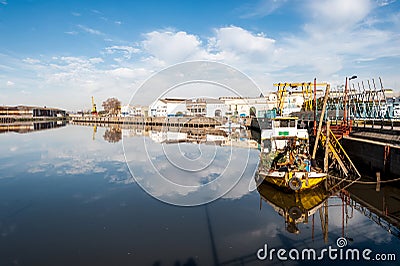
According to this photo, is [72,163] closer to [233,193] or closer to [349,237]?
[233,193]

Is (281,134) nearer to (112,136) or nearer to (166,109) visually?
(112,136)

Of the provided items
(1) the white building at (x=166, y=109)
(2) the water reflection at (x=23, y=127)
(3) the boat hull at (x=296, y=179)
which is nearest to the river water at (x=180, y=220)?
(3) the boat hull at (x=296, y=179)

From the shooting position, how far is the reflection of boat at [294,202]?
1091cm

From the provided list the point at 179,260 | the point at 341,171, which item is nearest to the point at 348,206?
the point at 341,171

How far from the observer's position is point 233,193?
1423cm

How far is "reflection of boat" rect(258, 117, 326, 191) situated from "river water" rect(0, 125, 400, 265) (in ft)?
2.66

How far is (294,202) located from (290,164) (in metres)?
1.77

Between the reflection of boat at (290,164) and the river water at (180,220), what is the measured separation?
2.66 ft

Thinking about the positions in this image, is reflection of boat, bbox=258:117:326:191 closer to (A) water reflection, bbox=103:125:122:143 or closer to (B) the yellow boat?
(B) the yellow boat

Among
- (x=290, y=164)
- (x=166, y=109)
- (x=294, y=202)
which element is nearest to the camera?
(x=294, y=202)

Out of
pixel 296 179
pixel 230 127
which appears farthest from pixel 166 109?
pixel 296 179

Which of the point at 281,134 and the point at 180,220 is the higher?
the point at 281,134

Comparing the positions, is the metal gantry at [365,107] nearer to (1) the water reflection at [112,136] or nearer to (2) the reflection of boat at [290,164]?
(2) the reflection of boat at [290,164]

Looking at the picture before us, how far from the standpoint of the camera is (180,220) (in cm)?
1076
